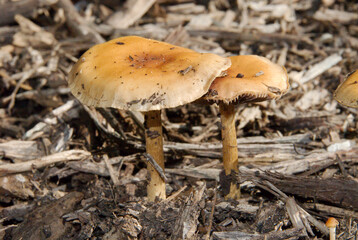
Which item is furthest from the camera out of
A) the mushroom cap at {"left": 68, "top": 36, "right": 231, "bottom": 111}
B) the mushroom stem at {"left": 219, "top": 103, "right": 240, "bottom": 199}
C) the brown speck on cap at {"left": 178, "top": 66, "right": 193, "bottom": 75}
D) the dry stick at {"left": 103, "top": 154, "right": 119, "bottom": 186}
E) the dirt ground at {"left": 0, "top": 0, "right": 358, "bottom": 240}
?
the dry stick at {"left": 103, "top": 154, "right": 119, "bottom": 186}

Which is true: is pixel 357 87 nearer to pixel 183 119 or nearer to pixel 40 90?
pixel 183 119

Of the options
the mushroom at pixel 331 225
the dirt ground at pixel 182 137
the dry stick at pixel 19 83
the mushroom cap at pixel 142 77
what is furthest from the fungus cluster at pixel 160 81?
the dry stick at pixel 19 83

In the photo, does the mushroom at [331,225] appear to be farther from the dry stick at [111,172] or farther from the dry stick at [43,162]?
the dry stick at [43,162]

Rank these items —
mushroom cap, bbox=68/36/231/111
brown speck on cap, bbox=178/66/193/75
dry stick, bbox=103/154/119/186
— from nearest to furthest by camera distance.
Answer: mushroom cap, bbox=68/36/231/111 < brown speck on cap, bbox=178/66/193/75 < dry stick, bbox=103/154/119/186

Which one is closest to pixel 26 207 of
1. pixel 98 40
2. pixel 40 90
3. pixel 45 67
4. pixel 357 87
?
pixel 40 90

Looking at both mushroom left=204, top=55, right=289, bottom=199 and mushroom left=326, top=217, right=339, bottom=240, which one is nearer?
mushroom left=326, top=217, right=339, bottom=240

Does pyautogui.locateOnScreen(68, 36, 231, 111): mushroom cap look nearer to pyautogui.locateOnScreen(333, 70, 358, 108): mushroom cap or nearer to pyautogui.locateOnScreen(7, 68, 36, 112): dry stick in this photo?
pyautogui.locateOnScreen(333, 70, 358, 108): mushroom cap

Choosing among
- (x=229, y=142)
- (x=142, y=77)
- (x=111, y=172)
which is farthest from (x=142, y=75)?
(x=111, y=172)

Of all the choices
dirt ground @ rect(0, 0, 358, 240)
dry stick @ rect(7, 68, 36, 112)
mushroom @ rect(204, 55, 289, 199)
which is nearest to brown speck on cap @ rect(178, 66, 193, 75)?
mushroom @ rect(204, 55, 289, 199)
